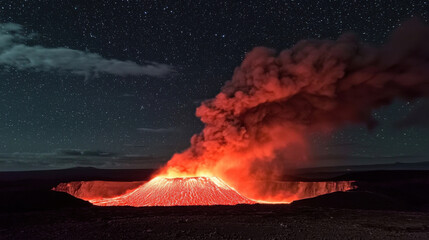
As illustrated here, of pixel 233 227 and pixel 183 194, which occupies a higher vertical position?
pixel 183 194

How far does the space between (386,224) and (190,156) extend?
17.9 meters

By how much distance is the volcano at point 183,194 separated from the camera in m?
24.5

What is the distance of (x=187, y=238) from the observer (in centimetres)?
1094

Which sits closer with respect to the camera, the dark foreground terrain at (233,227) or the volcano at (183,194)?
the dark foreground terrain at (233,227)

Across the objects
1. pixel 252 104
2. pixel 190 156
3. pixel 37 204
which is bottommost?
pixel 37 204

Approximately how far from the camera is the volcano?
80.3ft

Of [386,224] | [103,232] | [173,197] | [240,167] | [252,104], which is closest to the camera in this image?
[103,232]

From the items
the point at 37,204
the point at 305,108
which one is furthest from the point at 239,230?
the point at 305,108

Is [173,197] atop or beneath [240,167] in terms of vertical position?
beneath

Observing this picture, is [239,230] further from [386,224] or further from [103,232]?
[386,224]

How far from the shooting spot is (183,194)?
81.4ft

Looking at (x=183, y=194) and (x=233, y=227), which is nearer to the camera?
(x=233, y=227)

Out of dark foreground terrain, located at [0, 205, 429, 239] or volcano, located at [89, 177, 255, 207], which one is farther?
volcano, located at [89, 177, 255, 207]

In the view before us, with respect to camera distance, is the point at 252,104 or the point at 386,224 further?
the point at 252,104
